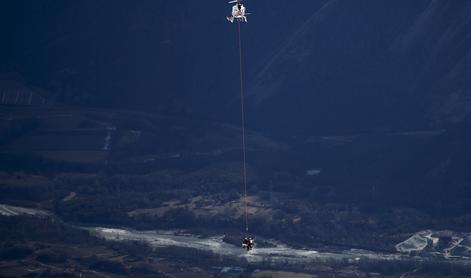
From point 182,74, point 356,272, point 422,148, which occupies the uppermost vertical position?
point 182,74

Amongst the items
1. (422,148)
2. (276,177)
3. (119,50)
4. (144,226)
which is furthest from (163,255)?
(119,50)

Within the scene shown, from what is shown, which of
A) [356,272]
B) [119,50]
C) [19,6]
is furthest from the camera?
[19,6]

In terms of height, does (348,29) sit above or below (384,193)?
above

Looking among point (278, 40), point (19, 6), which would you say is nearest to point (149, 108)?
point (278, 40)

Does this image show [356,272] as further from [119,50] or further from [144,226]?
[119,50]

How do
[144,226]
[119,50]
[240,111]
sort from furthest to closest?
[119,50], [240,111], [144,226]

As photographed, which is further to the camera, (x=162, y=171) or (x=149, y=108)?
(x=149, y=108)
